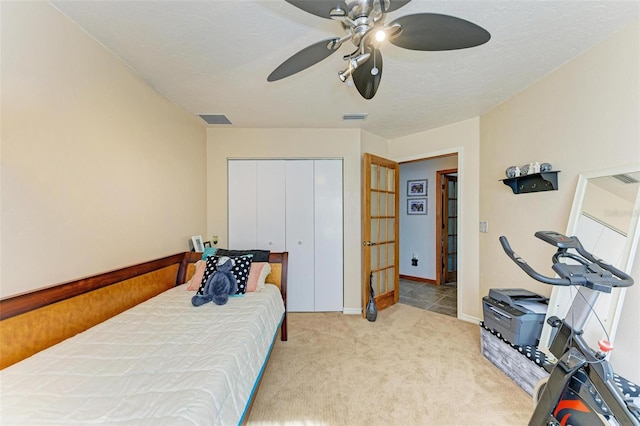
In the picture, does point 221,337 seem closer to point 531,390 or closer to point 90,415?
point 90,415

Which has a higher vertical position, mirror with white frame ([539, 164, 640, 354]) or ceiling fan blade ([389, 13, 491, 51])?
ceiling fan blade ([389, 13, 491, 51])

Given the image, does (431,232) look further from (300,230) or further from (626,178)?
(626,178)

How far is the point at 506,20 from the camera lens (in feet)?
4.95

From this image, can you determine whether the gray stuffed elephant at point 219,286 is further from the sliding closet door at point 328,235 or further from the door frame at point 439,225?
the door frame at point 439,225

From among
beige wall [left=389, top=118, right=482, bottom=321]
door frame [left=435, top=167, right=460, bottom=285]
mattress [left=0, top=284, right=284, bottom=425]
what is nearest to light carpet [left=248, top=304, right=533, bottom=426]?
beige wall [left=389, top=118, right=482, bottom=321]

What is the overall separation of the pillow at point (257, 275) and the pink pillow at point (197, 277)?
45 centimetres

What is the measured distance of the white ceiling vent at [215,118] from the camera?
9.66 ft

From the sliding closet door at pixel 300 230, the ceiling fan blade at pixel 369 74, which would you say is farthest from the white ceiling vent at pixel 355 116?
the ceiling fan blade at pixel 369 74

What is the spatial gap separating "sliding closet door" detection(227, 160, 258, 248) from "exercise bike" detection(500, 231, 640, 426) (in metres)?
2.86

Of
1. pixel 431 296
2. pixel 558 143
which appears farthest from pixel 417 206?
pixel 558 143

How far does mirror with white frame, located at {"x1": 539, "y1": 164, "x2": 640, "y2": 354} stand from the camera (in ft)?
5.07

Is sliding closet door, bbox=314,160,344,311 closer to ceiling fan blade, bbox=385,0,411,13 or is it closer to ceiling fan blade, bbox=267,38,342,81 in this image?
ceiling fan blade, bbox=267,38,342,81

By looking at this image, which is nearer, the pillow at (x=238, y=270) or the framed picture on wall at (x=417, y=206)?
the pillow at (x=238, y=270)

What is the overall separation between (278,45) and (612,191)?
243 centimetres
